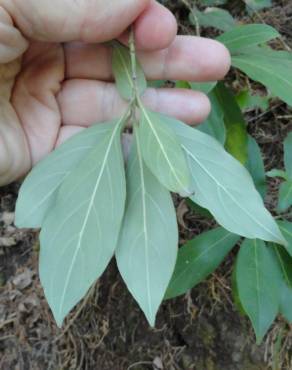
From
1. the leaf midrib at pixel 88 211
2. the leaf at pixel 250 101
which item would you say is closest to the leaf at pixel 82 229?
the leaf midrib at pixel 88 211

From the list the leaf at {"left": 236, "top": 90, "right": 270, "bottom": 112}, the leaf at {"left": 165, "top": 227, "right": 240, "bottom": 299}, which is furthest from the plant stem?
the leaf at {"left": 236, "top": 90, "right": 270, "bottom": 112}

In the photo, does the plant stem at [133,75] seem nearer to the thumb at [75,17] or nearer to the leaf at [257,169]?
the thumb at [75,17]

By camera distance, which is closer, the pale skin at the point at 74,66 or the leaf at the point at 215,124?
the pale skin at the point at 74,66

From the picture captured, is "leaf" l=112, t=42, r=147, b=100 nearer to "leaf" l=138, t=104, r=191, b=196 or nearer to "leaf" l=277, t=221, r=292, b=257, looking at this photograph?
"leaf" l=138, t=104, r=191, b=196

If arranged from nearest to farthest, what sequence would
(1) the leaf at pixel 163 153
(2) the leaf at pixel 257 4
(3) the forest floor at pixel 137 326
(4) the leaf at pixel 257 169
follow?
(1) the leaf at pixel 163 153, (4) the leaf at pixel 257 169, (3) the forest floor at pixel 137 326, (2) the leaf at pixel 257 4

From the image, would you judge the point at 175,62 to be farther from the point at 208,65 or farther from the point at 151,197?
the point at 151,197

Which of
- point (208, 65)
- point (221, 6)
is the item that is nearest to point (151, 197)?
point (208, 65)

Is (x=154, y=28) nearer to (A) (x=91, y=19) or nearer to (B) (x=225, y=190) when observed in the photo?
(A) (x=91, y=19)
